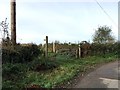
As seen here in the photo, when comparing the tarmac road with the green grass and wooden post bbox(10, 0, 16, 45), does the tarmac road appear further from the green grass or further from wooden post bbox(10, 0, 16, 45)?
wooden post bbox(10, 0, 16, 45)

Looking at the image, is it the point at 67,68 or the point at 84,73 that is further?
the point at 67,68

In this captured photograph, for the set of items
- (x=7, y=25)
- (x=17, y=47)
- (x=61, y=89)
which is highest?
(x=7, y=25)

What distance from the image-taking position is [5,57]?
60.5ft

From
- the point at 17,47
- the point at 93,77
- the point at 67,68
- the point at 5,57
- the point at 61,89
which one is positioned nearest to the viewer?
the point at 61,89

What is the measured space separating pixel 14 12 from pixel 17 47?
285 cm

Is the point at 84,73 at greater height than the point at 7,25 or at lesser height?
lesser

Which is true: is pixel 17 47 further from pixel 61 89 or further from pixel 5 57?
pixel 61 89

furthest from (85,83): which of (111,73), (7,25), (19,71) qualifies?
(7,25)

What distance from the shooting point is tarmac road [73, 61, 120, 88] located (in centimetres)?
1344

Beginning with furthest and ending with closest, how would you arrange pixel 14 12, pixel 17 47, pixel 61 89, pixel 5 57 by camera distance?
pixel 14 12
pixel 17 47
pixel 5 57
pixel 61 89

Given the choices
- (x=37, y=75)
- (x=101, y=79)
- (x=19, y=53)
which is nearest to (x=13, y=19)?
(x=19, y=53)

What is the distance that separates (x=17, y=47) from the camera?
1977 centimetres

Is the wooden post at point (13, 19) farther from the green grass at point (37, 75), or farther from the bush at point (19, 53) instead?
the green grass at point (37, 75)

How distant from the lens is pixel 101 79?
47.6ft
